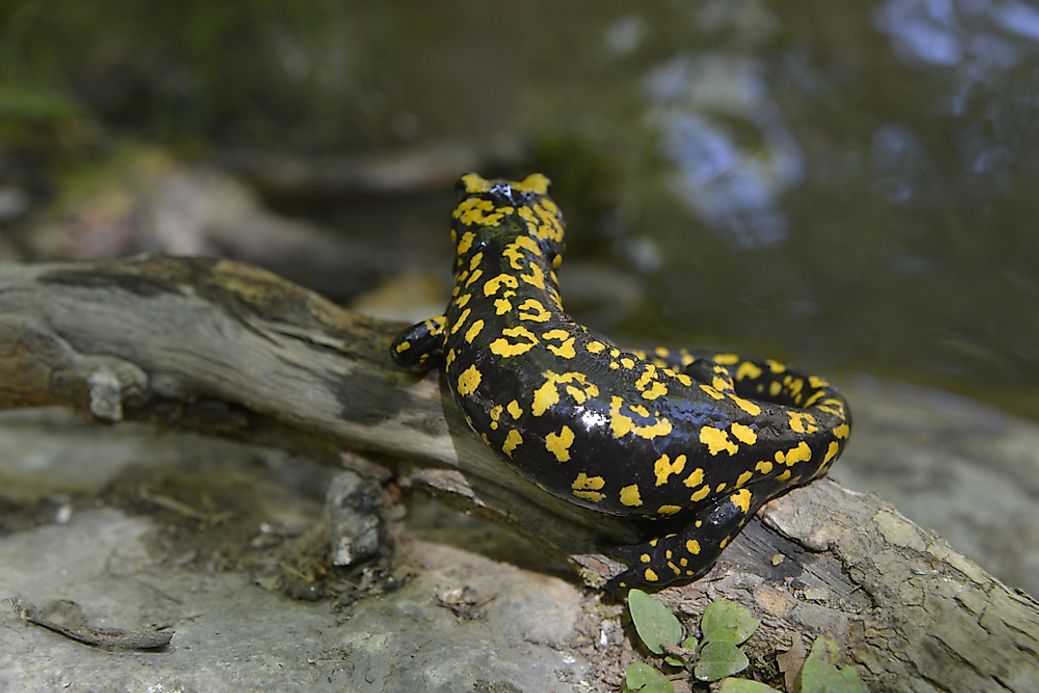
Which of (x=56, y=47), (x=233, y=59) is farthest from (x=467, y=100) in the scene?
(x=56, y=47)

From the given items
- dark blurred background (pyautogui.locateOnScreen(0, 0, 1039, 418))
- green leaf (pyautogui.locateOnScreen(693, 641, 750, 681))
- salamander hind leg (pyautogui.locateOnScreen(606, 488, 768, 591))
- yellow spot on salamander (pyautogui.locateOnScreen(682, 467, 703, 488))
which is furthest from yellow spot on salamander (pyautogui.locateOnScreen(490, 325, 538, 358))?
dark blurred background (pyautogui.locateOnScreen(0, 0, 1039, 418))

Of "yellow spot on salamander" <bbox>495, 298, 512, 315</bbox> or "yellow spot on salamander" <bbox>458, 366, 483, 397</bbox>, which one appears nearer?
"yellow spot on salamander" <bbox>458, 366, 483, 397</bbox>

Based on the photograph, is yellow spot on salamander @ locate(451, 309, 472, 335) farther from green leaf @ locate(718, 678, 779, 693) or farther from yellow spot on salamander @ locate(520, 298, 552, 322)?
green leaf @ locate(718, 678, 779, 693)

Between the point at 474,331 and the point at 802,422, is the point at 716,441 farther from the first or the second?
the point at 474,331

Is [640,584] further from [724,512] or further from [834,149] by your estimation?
[834,149]

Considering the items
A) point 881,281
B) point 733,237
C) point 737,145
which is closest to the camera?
point 881,281

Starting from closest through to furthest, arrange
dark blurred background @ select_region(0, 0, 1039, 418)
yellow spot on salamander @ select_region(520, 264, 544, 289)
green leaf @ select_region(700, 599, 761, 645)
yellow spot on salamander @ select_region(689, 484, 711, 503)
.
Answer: green leaf @ select_region(700, 599, 761, 645)
yellow spot on salamander @ select_region(689, 484, 711, 503)
yellow spot on salamander @ select_region(520, 264, 544, 289)
dark blurred background @ select_region(0, 0, 1039, 418)

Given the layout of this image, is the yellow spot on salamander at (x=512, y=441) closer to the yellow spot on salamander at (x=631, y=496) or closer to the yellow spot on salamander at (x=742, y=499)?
the yellow spot on salamander at (x=631, y=496)
